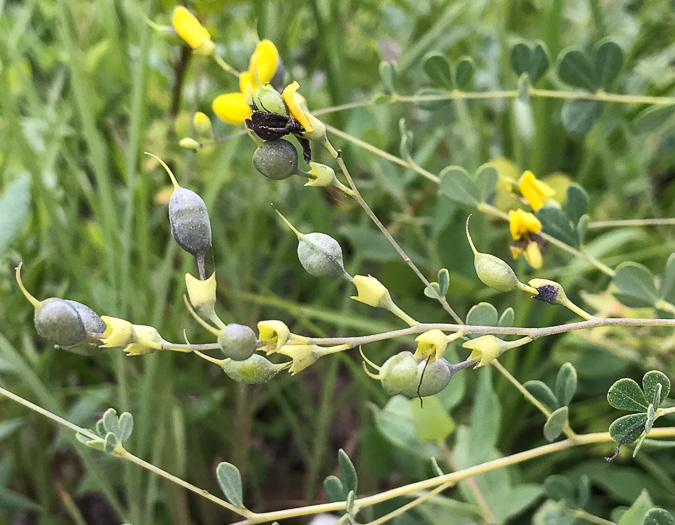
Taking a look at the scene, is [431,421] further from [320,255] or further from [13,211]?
[13,211]

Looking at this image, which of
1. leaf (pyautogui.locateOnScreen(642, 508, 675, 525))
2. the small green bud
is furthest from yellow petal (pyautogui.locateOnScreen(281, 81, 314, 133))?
leaf (pyautogui.locateOnScreen(642, 508, 675, 525))

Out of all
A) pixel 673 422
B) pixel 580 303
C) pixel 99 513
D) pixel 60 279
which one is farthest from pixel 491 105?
pixel 99 513

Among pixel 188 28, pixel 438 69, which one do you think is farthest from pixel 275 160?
pixel 438 69

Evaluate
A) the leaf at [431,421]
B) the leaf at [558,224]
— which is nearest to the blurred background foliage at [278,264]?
the leaf at [431,421]

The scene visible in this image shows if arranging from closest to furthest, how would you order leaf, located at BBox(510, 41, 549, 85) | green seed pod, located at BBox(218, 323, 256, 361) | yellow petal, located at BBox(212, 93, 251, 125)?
green seed pod, located at BBox(218, 323, 256, 361), yellow petal, located at BBox(212, 93, 251, 125), leaf, located at BBox(510, 41, 549, 85)

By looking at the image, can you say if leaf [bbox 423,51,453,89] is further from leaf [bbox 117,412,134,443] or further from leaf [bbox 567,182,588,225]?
leaf [bbox 117,412,134,443]
